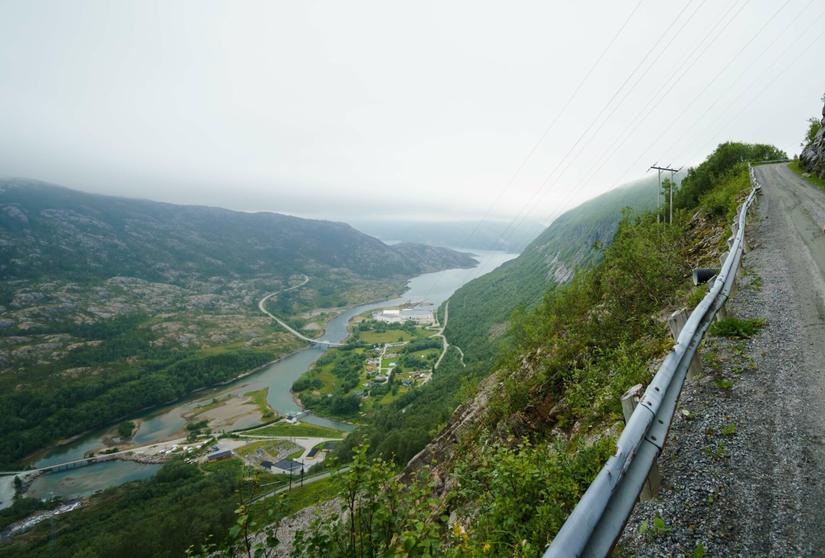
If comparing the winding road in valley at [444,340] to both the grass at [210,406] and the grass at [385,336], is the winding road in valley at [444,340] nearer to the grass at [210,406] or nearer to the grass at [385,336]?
the grass at [385,336]

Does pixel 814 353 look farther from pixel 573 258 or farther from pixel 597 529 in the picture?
pixel 573 258

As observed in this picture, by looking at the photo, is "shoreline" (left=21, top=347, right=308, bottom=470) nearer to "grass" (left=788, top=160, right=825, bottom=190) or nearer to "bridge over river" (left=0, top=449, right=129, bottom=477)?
"bridge over river" (left=0, top=449, right=129, bottom=477)

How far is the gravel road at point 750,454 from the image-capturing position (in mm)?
2271

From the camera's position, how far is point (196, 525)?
49.2m

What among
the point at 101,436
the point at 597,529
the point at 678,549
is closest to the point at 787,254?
the point at 678,549

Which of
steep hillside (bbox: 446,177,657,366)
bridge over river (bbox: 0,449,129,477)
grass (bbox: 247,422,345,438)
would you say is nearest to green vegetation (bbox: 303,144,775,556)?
grass (bbox: 247,422,345,438)

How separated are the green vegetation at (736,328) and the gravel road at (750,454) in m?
0.15

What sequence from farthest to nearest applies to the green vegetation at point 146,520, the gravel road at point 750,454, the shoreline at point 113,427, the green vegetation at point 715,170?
the shoreline at point 113,427
the green vegetation at point 146,520
the green vegetation at point 715,170
the gravel road at point 750,454

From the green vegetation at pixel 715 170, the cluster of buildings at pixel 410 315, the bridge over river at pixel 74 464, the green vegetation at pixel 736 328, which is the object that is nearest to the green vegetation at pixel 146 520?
the bridge over river at pixel 74 464

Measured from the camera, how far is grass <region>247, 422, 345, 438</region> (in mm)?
76375

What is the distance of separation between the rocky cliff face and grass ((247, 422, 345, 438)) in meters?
80.5

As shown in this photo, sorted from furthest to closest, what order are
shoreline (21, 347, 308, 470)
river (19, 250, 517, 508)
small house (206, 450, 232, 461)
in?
1. shoreline (21, 347, 308, 470)
2. river (19, 250, 517, 508)
3. small house (206, 450, 232, 461)

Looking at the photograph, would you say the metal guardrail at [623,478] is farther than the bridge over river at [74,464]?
No

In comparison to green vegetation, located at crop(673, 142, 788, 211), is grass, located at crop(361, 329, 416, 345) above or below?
below
